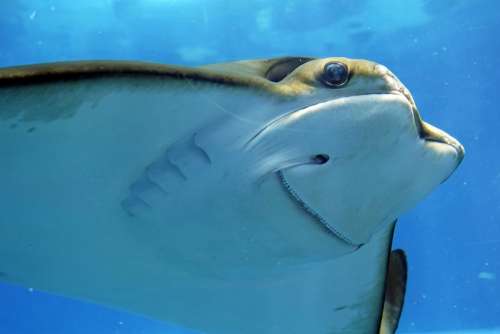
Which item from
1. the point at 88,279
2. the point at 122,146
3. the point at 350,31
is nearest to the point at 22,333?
the point at 350,31

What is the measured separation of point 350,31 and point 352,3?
1.39 meters

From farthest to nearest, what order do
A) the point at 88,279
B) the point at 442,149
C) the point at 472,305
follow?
the point at 472,305 → the point at 88,279 → the point at 442,149

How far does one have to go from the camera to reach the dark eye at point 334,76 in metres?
1.61

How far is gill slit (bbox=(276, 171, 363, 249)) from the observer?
173 centimetres

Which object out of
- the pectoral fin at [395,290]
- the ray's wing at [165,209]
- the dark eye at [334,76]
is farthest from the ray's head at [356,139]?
the pectoral fin at [395,290]

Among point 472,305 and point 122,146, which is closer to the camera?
point 122,146

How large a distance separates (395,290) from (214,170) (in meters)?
1.63

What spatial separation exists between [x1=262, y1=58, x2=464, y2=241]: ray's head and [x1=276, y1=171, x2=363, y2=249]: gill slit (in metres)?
0.02

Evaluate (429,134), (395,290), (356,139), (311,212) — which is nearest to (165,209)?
(311,212)

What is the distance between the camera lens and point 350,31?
1316 centimetres

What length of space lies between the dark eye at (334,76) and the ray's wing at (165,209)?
188 millimetres

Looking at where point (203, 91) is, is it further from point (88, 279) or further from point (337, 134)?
point (88, 279)

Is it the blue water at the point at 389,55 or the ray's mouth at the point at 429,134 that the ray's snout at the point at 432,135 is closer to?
the ray's mouth at the point at 429,134

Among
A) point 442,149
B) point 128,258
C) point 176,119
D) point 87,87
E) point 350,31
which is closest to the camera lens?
point 87,87
